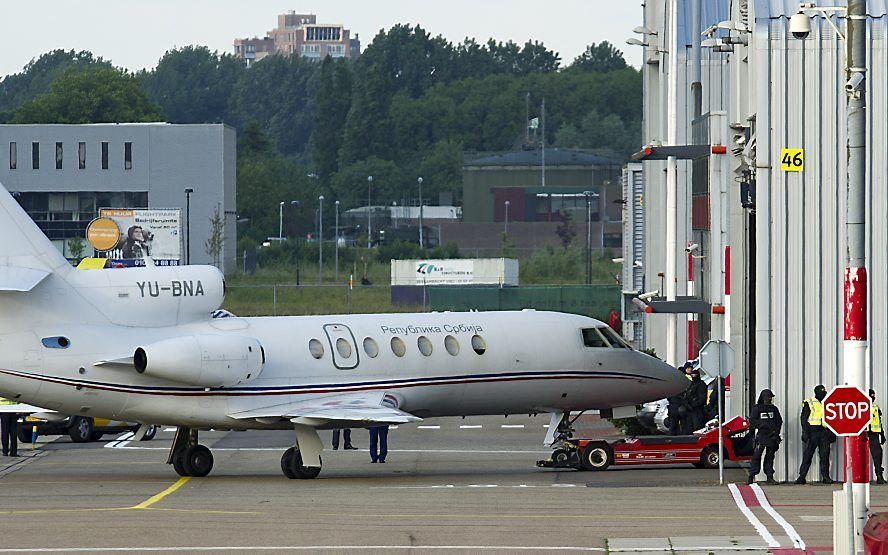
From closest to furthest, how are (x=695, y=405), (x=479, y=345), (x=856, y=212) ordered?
(x=856, y=212), (x=479, y=345), (x=695, y=405)

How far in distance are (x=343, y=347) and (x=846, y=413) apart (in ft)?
41.0

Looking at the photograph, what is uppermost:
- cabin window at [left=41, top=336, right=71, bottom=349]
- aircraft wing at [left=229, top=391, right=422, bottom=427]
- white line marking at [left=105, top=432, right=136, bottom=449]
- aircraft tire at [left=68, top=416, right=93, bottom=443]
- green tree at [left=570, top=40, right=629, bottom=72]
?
green tree at [left=570, top=40, right=629, bottom=72]

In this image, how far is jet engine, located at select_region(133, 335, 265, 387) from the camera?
84.0ft

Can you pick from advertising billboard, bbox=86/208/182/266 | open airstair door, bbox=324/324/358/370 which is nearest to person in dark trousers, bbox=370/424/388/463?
open airstair door, bbox=324/324/358/370

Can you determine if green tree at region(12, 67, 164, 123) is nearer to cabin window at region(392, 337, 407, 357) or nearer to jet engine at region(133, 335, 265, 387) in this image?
cabin window at region(392, 337, 407, 357)

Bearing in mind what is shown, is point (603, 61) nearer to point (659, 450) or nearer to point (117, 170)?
point (117, 170)

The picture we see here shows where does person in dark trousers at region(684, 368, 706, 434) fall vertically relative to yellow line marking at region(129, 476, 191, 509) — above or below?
above

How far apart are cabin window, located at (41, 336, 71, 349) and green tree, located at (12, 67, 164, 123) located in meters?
105

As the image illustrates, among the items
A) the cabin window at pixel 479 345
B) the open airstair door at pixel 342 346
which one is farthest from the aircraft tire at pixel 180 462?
the cabin window at pixel 479 345

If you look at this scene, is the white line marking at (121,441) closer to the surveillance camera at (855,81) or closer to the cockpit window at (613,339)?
the cockpit window at (613,339)

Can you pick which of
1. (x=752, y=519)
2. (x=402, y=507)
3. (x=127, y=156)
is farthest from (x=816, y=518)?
(x=127, y=156)

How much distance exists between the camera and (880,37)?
25719 mm

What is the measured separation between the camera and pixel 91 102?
429 feet

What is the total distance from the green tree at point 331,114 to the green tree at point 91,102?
37.1 meters
